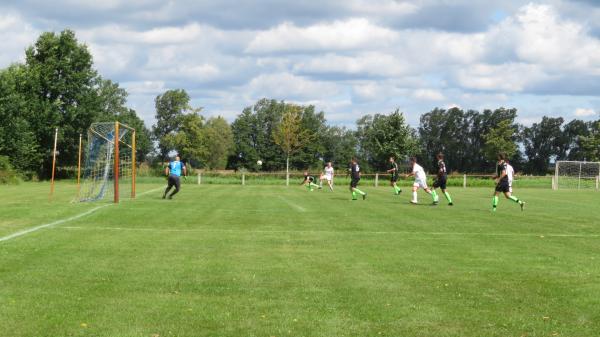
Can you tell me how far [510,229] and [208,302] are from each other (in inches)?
431

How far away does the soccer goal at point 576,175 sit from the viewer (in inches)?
2358

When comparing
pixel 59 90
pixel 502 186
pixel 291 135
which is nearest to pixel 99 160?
pixel 502 186

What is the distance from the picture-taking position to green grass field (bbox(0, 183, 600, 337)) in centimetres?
714

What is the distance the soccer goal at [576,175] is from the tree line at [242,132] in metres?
14.4

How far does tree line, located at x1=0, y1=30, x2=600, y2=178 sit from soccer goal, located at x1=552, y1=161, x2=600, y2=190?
14411 mm

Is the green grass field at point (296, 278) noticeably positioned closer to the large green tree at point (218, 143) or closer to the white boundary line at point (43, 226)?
the white boundary line at point (43, 226)

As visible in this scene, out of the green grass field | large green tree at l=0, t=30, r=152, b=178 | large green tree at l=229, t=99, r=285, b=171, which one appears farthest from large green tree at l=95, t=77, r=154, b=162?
the green grass field

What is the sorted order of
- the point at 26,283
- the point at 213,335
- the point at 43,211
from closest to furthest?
the point at 213,335
the point at 26,283
the point at 43,211

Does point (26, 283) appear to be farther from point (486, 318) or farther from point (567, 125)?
point (567, 125)

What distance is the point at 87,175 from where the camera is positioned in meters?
30.3

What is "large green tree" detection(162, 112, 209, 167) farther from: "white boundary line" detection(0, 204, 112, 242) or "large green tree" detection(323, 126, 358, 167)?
"white boundary line" detection(0, 204, 112, 242)

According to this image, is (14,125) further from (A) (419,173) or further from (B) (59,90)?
(A) (419,173)

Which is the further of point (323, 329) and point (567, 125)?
point (567, 125)

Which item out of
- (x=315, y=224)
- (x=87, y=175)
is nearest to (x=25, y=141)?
(x=87, y=175)
